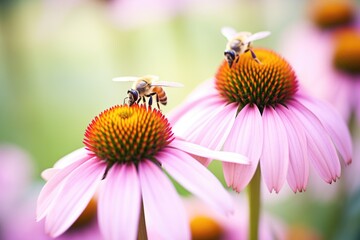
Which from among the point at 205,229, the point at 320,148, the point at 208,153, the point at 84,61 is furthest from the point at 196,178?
the point at 84,61

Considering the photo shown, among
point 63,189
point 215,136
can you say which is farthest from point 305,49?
point 63,189

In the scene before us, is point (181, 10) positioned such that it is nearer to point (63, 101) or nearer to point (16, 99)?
point (16, 99)

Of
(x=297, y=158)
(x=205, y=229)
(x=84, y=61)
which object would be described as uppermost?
(x=297, y=158)

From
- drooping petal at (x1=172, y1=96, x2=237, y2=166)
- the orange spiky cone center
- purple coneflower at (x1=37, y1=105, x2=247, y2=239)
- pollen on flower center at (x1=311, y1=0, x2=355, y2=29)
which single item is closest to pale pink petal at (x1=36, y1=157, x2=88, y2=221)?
purple coneflower at (x1=37, y1=105, x2=247, y2=239)

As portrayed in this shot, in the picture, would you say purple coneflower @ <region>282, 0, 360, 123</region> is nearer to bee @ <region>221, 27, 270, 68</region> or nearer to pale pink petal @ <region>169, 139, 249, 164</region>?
bee @ <region>221, 27, 270, 68</region>

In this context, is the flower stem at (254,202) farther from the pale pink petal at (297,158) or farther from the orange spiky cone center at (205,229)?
the orange spiky cone center at (205,229)

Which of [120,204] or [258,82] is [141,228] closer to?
[120,204]

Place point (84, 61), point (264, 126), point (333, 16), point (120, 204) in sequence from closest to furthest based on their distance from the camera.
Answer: point (120, 204)
point (264, 126)
point (333, 16)
point (84, 61)
